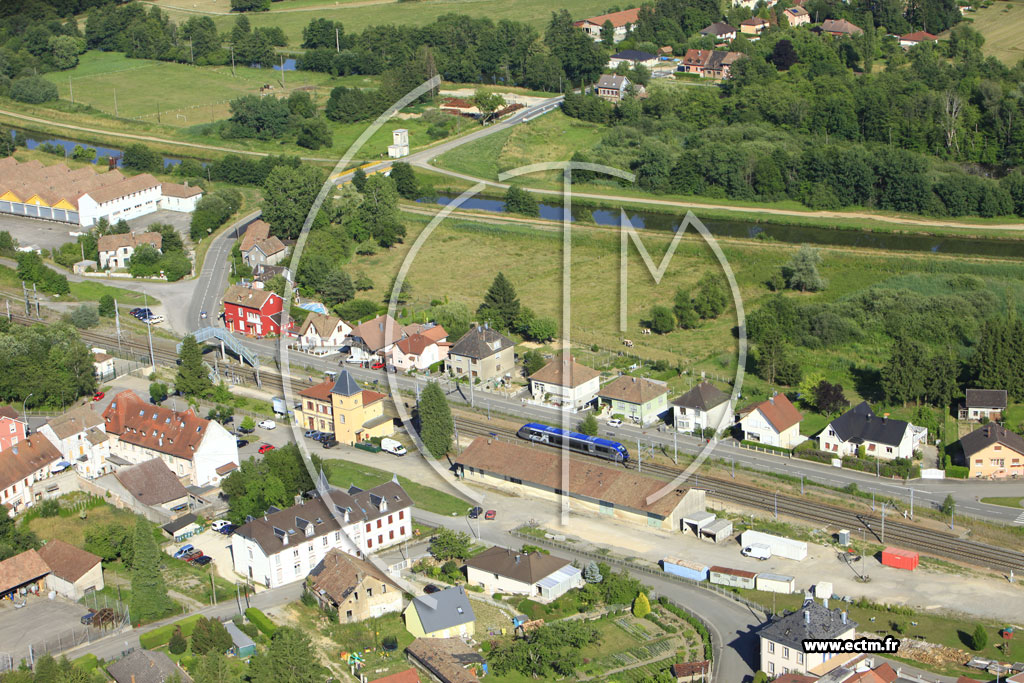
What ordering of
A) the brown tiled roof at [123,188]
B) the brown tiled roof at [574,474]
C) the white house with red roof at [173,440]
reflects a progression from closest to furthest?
the brown tiled roof at [574,474] < the white house with red roof at [173,440] < the brown tiled roof at [123,188]

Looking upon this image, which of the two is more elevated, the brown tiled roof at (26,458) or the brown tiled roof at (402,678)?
the brown tiled roof at (26,458)

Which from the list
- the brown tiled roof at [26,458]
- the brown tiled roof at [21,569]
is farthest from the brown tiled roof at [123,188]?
the brown tiled roof at [21,569]

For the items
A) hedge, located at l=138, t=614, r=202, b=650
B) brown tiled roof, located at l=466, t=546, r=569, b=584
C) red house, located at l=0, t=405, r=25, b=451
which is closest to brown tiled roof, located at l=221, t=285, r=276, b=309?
red house, located at l=0, t=405, r=25, b=451

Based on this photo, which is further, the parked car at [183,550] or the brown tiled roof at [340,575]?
the parked car at [183,550]

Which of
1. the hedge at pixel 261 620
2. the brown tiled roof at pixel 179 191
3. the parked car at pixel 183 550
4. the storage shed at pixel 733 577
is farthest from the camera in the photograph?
the brown tiled roof at pixel 179 191

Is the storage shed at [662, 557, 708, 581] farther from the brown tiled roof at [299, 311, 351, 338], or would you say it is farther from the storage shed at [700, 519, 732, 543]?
the brown tiled roof at [299, 311, 351, 338]

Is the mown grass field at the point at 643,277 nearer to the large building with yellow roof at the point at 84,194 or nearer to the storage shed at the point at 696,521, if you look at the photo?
the storage shed at the point at 696,521

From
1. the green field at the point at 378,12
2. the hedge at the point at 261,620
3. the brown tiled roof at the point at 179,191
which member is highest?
the green field at the point at 378,12
